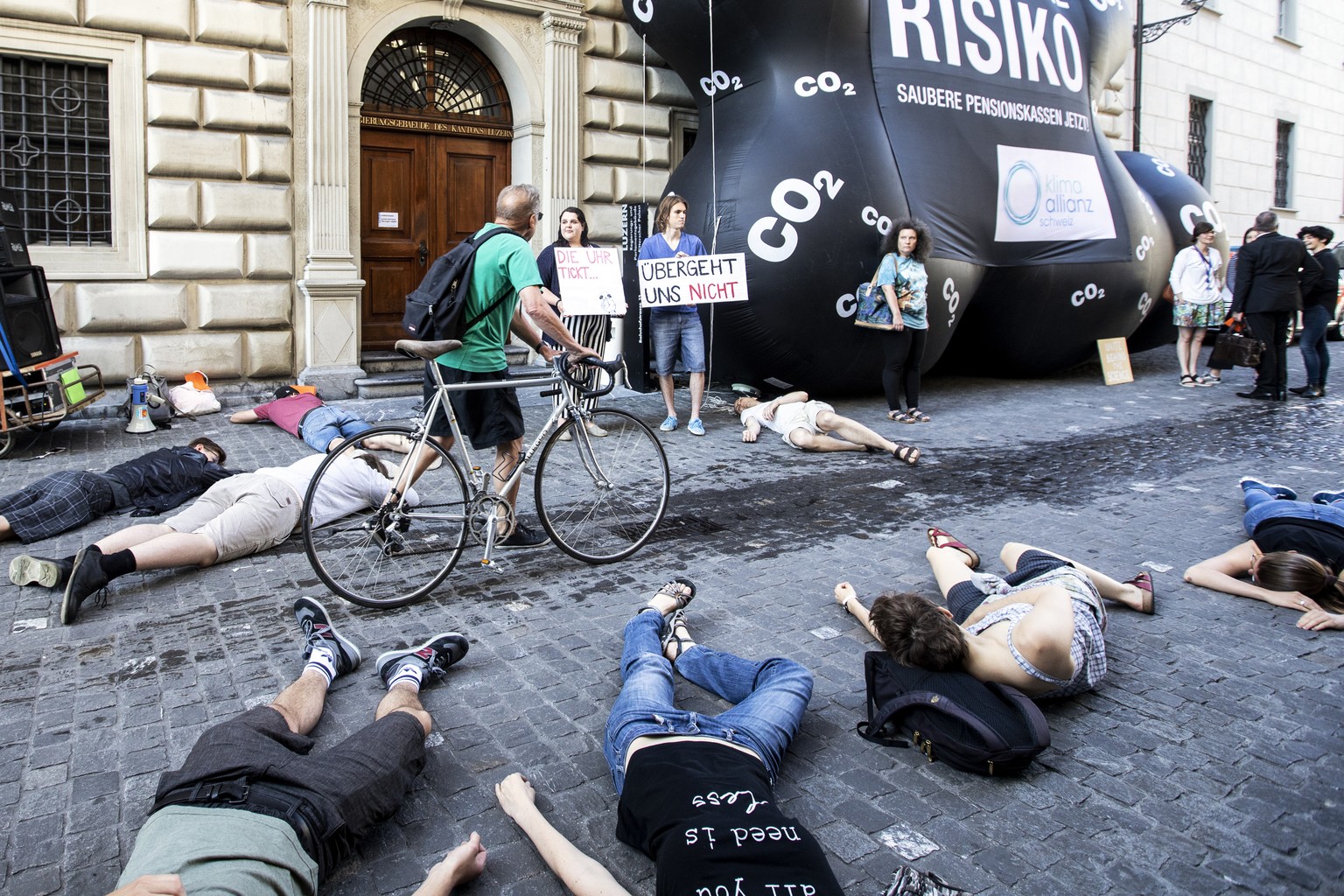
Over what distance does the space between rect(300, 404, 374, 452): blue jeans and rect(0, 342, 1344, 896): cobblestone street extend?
6.43ft

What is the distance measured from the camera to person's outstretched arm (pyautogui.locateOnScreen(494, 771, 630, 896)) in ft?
8.69

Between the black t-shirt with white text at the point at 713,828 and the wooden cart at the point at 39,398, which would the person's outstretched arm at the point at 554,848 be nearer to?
the black t-shirt with white text at the point at 713,828

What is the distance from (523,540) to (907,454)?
349cm

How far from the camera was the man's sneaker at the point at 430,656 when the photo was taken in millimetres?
3883

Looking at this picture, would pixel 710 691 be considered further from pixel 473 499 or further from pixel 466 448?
pixel 466 448

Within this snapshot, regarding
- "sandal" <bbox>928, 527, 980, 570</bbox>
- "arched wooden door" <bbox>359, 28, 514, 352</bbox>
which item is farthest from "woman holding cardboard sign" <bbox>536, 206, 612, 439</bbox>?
"sandal" <bbox>928, 527, 980, 570</bbox>

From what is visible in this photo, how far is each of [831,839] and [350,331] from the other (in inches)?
353

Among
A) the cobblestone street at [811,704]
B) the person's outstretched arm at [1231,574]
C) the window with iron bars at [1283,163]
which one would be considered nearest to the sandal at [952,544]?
the cobblestone street at [811,704]

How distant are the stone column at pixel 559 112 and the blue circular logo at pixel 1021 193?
4.82m

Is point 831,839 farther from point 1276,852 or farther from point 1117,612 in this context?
point 1117,612

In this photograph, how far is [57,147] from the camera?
9641 millimetres

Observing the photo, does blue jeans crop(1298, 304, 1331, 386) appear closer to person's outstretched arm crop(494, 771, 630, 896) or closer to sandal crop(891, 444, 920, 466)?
sandal crop(891, 444, 920, 466)

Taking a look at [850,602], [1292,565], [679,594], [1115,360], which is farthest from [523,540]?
[1115,360]

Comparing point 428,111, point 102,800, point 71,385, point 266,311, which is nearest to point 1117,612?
point 102,800
